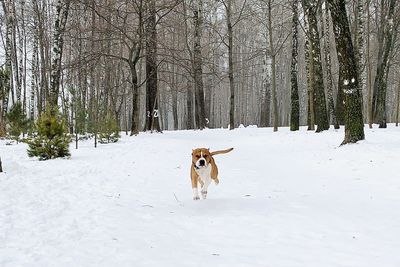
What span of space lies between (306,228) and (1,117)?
18.1 metres

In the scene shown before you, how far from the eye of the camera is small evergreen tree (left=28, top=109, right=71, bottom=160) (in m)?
10.6

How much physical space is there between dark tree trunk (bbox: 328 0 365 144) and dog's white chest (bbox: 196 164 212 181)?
721 centimetres

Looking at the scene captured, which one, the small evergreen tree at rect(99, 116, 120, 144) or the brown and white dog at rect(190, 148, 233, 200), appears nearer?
the brown and white dog at rect(190, 148, 233, 200)

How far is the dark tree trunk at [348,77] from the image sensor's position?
1158 centimetres

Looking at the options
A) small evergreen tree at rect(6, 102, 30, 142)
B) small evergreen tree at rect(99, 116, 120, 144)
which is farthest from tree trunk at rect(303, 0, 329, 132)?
small evergreen tree at rect(6, 102, 30, 142)

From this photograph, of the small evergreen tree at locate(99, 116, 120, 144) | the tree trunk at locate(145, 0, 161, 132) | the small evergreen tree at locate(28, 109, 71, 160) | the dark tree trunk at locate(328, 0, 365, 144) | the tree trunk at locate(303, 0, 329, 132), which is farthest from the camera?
the tree trunk at locate(145, 0, 161, 132)

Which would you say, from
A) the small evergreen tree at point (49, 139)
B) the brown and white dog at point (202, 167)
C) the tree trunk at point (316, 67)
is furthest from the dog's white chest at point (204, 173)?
the tree trunk at point (316, 67)

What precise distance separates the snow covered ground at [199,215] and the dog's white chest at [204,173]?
396 millimetres

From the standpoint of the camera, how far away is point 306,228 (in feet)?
15.2

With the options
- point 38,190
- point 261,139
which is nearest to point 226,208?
point 38,190

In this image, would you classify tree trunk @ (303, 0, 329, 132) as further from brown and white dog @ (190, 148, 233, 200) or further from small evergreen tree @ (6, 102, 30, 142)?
small evergreen tree @ (6, 102, 30, 142)

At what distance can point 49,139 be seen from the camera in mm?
10836

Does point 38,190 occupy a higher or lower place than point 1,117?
lower

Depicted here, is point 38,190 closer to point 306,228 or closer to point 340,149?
point 306,228
